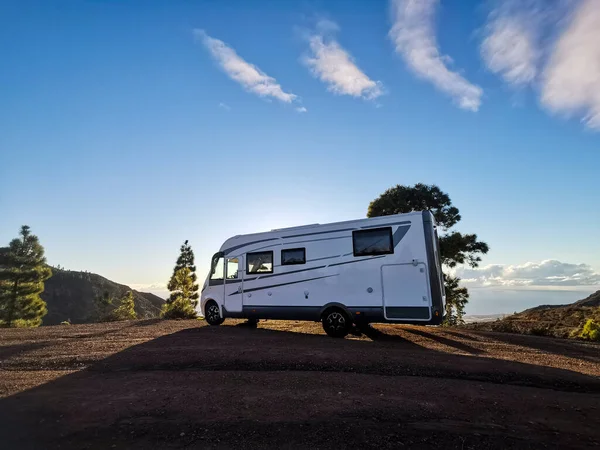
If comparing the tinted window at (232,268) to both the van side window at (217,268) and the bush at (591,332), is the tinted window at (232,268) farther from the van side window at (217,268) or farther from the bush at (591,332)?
the bush at (591,332)

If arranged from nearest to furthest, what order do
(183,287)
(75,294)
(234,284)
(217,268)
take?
(234,284) < (217,268) < (183,287) < (75,294)

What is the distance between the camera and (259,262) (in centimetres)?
1289

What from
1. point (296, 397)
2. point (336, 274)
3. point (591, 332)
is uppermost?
point (336, 274)

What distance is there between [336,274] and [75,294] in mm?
136902

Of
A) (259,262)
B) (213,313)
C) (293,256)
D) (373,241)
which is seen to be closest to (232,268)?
(259,262)

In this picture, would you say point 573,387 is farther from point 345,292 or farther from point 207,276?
point 207,276

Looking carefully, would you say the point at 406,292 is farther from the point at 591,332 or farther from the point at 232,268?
the point at 591,332

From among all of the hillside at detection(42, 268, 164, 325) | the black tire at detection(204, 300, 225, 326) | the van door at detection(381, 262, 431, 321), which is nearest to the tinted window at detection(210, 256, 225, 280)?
the black tire at detection(204, 300, 225, 326)

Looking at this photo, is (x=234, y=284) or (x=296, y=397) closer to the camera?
(x=296, y=397)

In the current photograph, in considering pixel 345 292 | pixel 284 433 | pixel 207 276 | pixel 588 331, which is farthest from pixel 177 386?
pixel 588 331

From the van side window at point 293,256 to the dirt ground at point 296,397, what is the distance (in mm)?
3522

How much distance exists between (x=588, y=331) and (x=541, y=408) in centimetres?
1042

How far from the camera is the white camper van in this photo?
9922 millimetres

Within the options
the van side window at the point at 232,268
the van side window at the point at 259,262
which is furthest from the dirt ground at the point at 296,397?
the van side window at the point at 232,268
